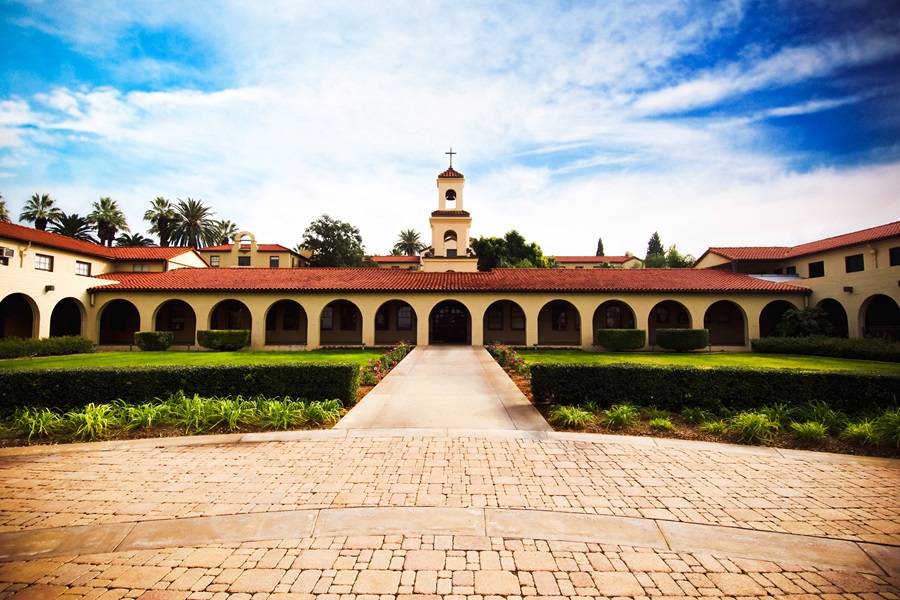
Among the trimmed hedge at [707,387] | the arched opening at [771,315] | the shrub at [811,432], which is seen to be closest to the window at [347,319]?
the trimmed hedge at [707,387]

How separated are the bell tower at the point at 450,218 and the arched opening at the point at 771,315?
1866 cm

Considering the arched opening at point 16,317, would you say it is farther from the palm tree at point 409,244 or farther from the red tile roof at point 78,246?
the palm tree at point 409,244

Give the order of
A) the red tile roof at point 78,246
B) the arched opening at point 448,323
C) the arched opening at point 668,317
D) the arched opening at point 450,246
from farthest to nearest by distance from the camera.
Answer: the arched opening at point 450,246 → the arched opening at point 448,323 → the arched opening at point 668,317 → the red tile roof at point 78,246

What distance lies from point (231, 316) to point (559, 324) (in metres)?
20.3

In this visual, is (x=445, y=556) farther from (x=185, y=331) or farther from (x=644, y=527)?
(x=185, y=331)

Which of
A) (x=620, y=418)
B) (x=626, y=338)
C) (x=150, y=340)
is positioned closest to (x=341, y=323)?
(x=150, y=340)

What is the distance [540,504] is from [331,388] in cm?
571

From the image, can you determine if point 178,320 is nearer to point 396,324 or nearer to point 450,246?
point 396,324

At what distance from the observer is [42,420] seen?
707cm

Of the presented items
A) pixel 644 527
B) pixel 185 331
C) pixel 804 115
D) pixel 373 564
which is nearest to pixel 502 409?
pixel 644 527

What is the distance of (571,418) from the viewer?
743 centimetres

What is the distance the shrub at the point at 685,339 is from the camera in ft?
71.6

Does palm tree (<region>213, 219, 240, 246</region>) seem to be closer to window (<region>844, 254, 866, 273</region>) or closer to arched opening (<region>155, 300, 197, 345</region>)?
arched opening (<region>155, 300, 197, 345</region>)

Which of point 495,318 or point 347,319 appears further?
point 495,318
